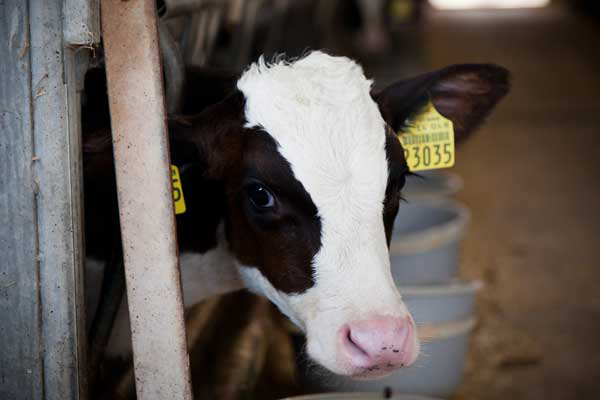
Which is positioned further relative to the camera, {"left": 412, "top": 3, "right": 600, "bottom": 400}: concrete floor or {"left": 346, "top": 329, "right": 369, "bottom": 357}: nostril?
{"left": 412, "top": 3, "right": 600, "bottom": 400}: concrete floor

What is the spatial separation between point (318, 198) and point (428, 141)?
658 mm

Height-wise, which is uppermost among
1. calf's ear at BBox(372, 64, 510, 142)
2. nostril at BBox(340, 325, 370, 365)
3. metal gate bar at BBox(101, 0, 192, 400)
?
calf's ear at BBox(372, 64, 510, 142)

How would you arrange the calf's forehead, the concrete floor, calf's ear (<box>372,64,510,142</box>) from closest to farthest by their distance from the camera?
the calf's forehead → calf's ear (<box>372,64,510,142</box>) → the concrete floor

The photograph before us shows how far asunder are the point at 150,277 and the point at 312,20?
7501 mm

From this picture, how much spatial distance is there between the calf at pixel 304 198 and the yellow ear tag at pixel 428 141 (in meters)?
0.07

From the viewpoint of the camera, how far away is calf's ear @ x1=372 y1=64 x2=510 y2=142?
2.07 metres

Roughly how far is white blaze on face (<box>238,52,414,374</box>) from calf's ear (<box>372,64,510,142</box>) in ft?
0.66

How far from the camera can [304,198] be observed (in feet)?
5.37

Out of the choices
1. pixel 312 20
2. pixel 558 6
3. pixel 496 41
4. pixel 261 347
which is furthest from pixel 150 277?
pixel 558 6

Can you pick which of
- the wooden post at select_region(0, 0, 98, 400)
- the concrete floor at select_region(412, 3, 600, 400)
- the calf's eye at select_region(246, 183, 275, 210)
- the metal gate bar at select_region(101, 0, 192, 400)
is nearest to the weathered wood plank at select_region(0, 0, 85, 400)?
the wooden post at select_region(0, 0, 98, 400)

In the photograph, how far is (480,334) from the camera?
12.5ft

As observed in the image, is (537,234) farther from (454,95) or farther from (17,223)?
(17,223)

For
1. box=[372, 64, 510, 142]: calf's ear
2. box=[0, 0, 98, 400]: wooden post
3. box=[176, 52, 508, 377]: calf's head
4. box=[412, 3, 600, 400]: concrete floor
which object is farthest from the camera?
box=[412, 3, 600, 400]: concrete floor

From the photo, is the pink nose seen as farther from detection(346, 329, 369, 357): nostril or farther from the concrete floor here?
the concrete floor
